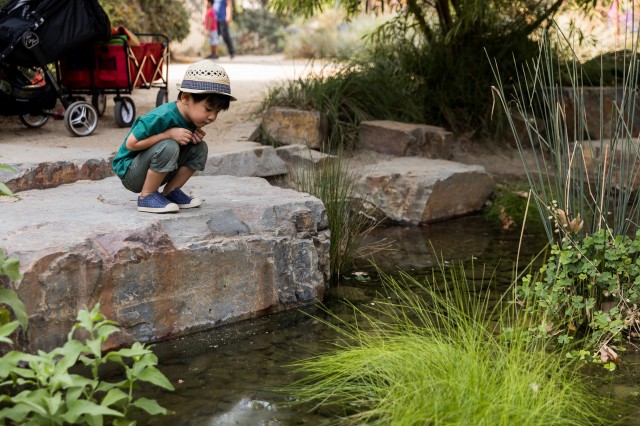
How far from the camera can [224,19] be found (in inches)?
600

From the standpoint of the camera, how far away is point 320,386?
2.99 metres

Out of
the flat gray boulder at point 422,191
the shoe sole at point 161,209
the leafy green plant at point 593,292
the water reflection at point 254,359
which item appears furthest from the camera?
the flat gray boulder at point 422,191

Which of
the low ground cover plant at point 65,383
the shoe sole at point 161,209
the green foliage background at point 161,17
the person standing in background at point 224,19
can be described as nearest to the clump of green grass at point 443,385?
the low ground cover plant at point 65,383

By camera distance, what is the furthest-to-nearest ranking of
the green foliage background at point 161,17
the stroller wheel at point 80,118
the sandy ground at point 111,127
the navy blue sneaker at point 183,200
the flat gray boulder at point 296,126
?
the green foliage background at point 161,17, the flat gray boulder at point 296,126, the stroller wheel at point 80,118, the sandy ground at point 111,127, the navy blue sneaker at point 183,200

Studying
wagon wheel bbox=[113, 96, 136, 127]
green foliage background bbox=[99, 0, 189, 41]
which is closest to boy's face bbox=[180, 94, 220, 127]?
wagon wheel bbox=[113, 96, 136, 127]

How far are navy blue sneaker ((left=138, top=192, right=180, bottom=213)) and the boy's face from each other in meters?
0.37

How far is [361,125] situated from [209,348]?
386cm

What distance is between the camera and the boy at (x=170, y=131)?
3.67 meters

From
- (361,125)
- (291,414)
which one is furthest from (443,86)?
(291,414)

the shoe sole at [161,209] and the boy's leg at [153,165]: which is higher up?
the boy's leg at [153,165]

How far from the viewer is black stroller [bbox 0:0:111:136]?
20.0ft

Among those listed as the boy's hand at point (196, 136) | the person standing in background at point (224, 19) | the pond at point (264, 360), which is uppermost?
the person standing in background at point (224, 19)

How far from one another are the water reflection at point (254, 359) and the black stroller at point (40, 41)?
2945 millimetres

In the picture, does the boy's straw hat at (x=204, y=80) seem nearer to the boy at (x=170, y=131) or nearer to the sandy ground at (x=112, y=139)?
the boy at (x=170, y=131)
